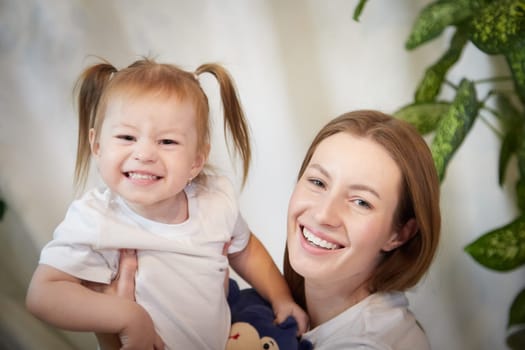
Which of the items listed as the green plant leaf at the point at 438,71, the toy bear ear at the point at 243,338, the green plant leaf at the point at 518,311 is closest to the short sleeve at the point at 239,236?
the toy bear ear at the point at 243,338

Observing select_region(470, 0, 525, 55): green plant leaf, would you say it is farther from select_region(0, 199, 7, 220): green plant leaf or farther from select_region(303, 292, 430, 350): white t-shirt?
select_region(0, 199, 7, 220): green plant leaf

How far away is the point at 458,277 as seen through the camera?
1.41 meters

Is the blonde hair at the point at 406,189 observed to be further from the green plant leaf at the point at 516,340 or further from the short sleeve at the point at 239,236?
the green plant leaf at the point at 516,340

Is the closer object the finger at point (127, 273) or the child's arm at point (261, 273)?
the finger at point (127, 273)

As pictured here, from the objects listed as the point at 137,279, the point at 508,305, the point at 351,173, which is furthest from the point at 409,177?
the point at 508,305

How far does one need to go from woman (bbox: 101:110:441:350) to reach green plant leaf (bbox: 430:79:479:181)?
18cm

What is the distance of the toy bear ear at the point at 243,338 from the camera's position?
0.87m

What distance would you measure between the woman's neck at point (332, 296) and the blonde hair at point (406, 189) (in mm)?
25

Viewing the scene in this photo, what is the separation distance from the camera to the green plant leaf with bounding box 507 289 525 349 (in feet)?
4.07

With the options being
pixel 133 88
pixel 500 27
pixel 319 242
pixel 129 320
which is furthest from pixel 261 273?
pixel 500 27

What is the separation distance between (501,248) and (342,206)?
39cm

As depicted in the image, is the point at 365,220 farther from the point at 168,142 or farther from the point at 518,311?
the point at 518,311

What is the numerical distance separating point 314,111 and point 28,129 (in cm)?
59

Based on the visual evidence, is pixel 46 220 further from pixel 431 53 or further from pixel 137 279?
pixel 431 53
